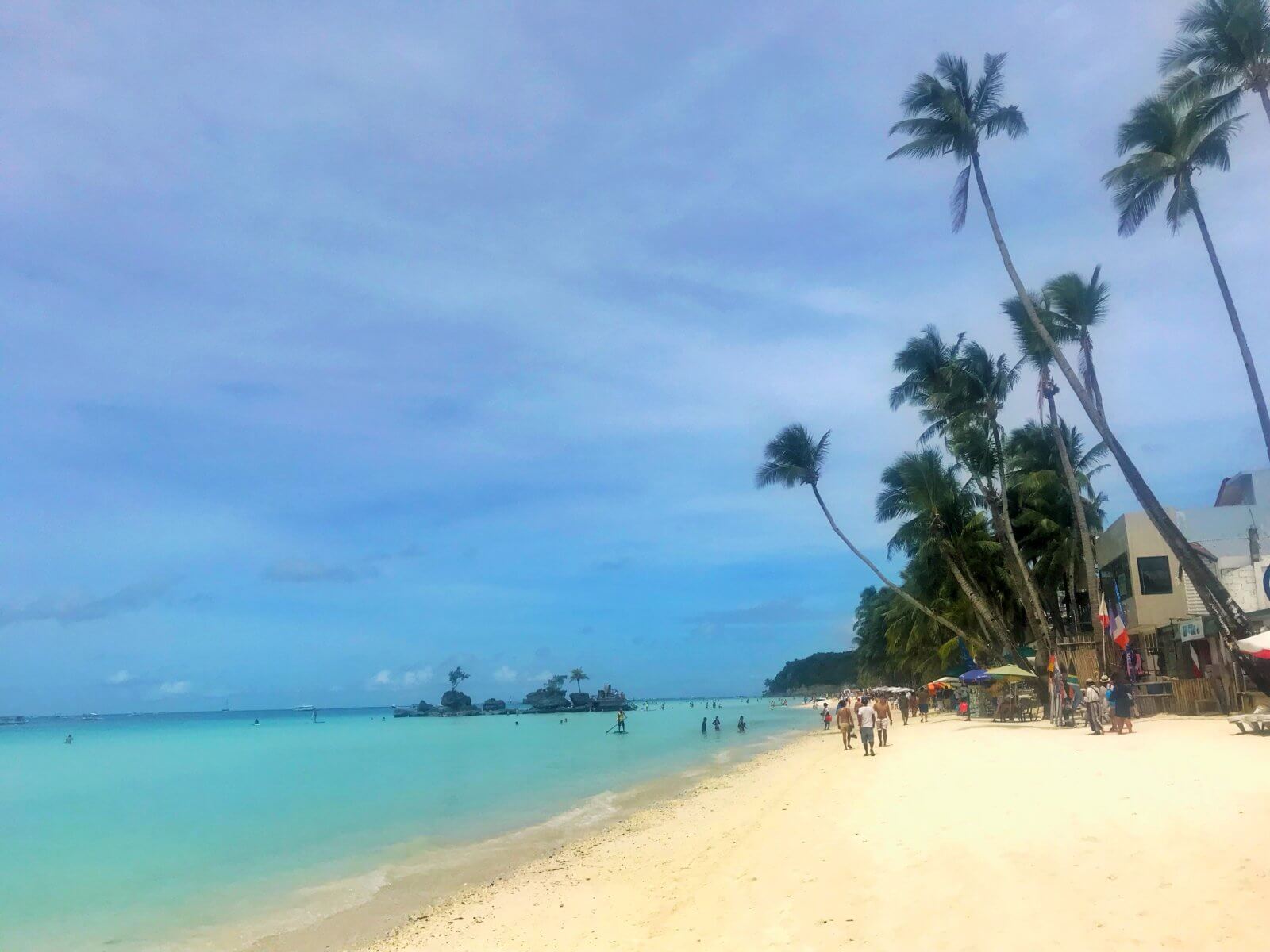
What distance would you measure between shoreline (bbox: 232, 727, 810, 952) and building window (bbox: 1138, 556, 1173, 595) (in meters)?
16.7

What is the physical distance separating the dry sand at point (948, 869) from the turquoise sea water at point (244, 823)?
4.10 metres

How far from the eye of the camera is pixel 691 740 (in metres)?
49.6

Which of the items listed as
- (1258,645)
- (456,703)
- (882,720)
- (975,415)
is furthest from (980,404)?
(456,703)

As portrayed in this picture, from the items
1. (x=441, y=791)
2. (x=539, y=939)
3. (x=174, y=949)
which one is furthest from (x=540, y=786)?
(x=539, y=939)

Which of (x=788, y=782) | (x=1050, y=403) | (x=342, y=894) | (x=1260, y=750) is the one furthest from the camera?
(x=1050, y=403)

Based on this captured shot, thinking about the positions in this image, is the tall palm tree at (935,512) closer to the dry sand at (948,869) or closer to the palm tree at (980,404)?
the palm tree at (980,404)

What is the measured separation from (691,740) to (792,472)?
777 inches

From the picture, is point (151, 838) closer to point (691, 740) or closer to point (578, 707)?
point (691, 740)

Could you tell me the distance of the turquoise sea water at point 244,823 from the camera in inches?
513

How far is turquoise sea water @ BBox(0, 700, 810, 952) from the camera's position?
42.8 feet

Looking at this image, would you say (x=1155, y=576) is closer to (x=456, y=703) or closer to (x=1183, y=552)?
(x=1183, y=552)

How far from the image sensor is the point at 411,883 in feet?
45.2

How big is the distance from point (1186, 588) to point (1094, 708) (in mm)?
11642

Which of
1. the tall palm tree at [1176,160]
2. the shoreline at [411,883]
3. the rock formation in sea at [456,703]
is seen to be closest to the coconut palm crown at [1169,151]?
the tall palm tree at [1176,160]
